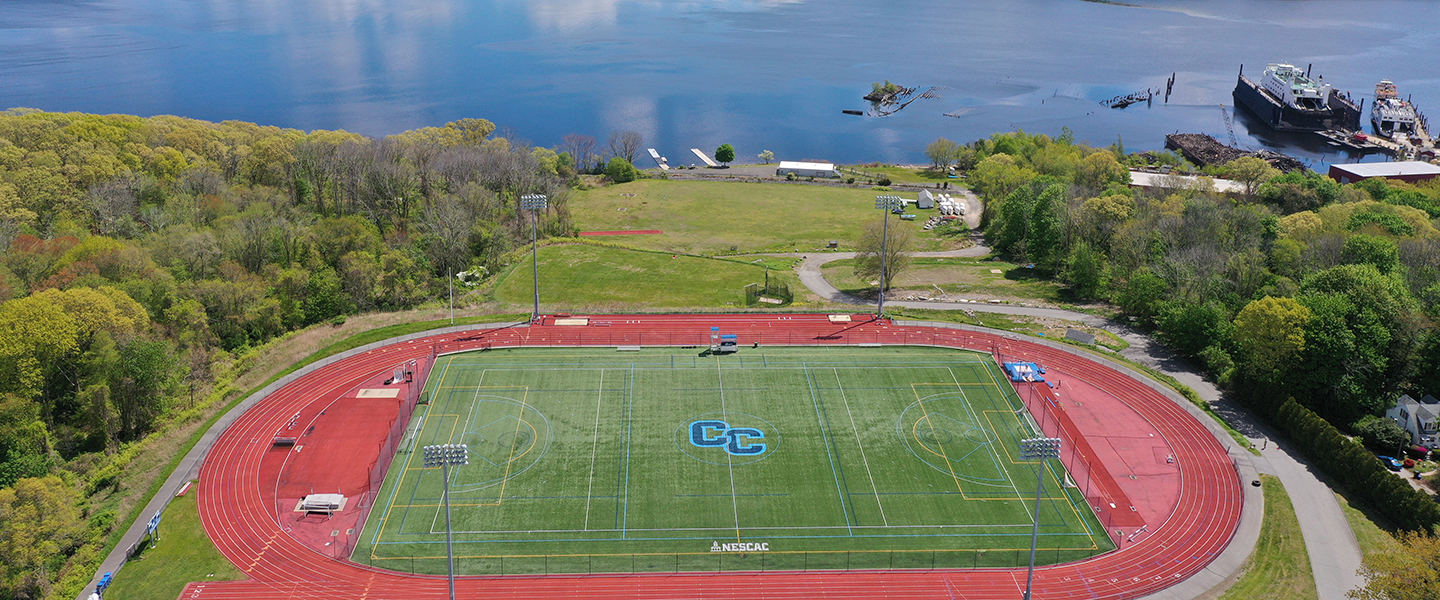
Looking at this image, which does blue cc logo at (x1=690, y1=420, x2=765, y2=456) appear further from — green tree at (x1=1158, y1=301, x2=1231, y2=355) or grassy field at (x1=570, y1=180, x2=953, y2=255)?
grassy field at (x1=570, y1=180, x2=953, y2=255)

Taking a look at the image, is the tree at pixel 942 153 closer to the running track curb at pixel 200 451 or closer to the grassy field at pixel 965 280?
the grassy field at pixel 965 280

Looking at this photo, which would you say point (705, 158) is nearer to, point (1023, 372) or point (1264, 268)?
point (1264, 268)

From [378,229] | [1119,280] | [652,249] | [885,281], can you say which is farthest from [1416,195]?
[378,229]

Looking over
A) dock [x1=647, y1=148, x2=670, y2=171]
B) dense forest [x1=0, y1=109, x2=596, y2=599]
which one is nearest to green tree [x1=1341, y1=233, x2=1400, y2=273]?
dense forest [x1=0, y1=109, x2=596, y2=599]

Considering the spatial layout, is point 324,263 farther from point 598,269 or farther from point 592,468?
point 592,468

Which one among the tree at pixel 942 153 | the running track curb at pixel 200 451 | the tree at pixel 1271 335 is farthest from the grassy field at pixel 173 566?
the tree at pixel 942 153
